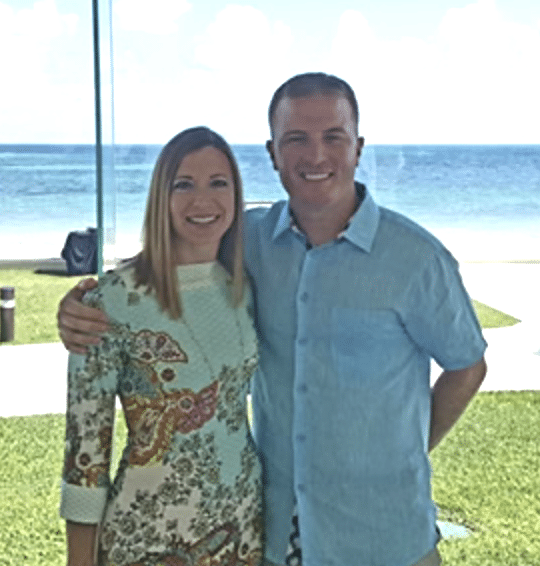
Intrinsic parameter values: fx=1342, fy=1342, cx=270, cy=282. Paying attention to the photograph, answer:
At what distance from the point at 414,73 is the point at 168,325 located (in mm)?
15757

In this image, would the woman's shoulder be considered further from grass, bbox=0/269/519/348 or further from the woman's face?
grass, bbox=0/269/519/348

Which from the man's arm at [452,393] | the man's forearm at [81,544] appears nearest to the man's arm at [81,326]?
the man's forearm at [81,544]

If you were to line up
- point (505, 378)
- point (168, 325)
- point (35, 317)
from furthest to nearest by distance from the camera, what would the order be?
point (35, 317) → point (505, 378) → point (168, 325)

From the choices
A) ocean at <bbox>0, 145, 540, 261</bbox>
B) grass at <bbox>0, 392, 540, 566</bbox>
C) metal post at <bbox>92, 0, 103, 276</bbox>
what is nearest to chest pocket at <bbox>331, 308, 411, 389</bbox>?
metal post at <bbox>92, 0, 103, 276</bbox>

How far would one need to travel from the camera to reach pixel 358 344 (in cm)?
182

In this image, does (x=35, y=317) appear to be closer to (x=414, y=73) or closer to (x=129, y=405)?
(x=129, y=405)

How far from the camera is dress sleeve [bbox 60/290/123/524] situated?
1.75 metres

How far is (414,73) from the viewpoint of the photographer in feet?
56.2

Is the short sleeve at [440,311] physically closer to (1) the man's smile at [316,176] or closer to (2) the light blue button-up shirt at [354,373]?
(2) the light blue button-up shirt at [354,373]

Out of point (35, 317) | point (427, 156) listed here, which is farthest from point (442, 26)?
point (35, 317)

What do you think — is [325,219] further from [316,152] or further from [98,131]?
[98,131]

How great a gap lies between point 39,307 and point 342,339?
7.25 m

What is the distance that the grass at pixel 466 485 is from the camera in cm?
377

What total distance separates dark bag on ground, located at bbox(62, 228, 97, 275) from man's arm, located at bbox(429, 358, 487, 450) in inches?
341
